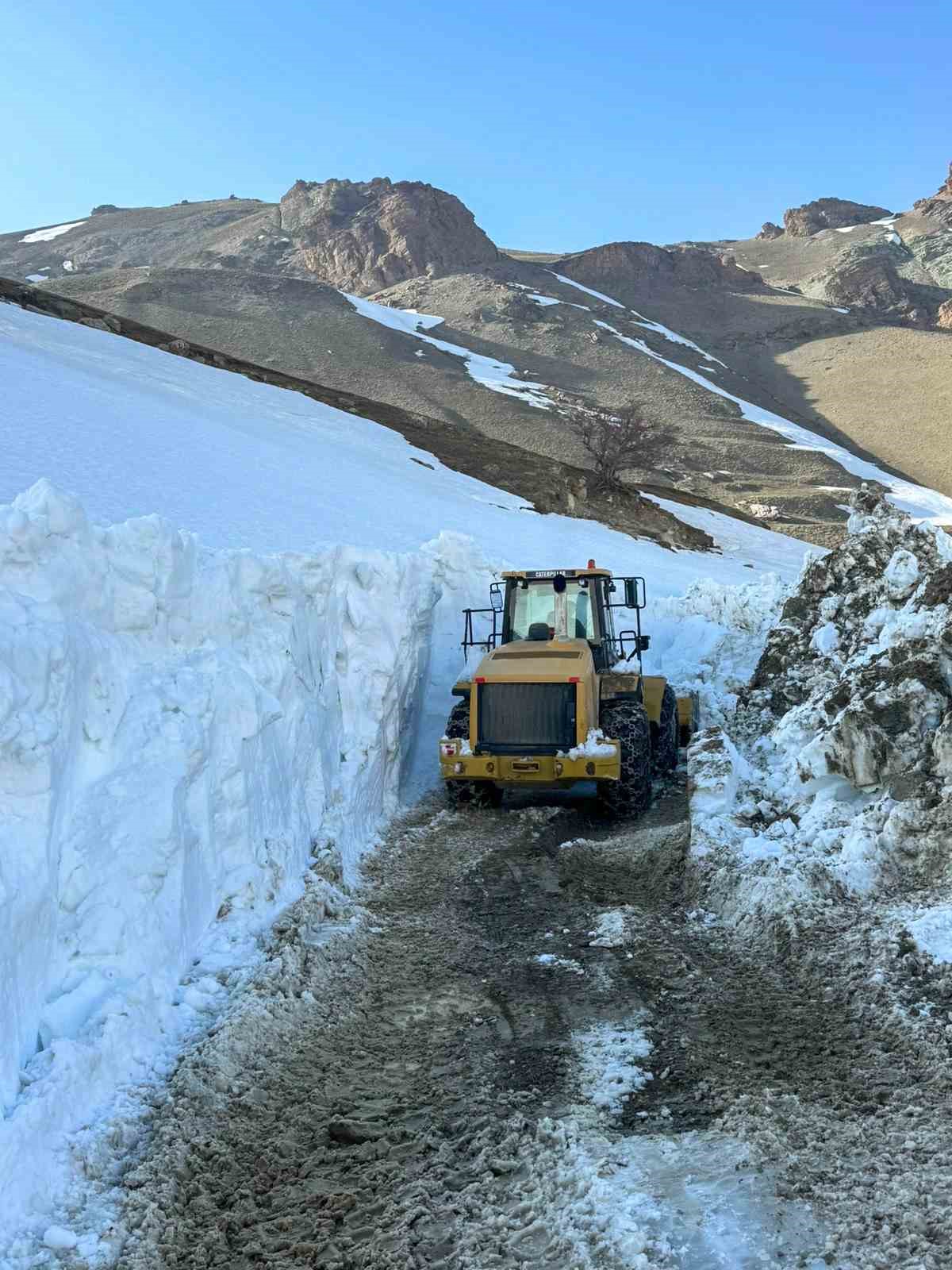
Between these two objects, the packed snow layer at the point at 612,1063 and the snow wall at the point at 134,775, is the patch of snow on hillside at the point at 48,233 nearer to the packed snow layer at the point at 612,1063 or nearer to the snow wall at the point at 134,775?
the snow wall at the point at 134,775

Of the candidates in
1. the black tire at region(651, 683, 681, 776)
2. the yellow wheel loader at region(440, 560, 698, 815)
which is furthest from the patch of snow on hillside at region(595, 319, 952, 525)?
the yellow wheel loader at region(440, 560, 698, 815)

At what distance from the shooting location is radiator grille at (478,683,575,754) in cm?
993

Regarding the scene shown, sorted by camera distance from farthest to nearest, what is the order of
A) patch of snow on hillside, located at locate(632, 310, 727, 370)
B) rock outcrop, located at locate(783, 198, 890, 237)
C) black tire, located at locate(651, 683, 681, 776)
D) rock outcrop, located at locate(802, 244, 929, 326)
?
rock outcrop, located at locate(783, 198, 890, 237) < rock outcrop, located at locate(802, 244, 929, 326) < patch of snow on hillside, located at locate(632, 310, 727, 370) < black tire, located at locate(651, 683, 681, 776)

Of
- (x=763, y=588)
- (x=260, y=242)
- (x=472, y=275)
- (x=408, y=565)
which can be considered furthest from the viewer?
(x=260, y=242)

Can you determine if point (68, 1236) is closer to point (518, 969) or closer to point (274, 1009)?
point (274, 1009)

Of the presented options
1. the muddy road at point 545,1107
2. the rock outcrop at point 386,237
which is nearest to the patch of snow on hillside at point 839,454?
the rock outcrop at point 386,237

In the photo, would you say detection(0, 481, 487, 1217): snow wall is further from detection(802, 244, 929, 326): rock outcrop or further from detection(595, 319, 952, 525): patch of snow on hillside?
detection(802, 244, 929, 326): rock outcrop

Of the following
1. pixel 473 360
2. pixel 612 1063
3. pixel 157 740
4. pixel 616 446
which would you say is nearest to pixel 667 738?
pixel 612 1063

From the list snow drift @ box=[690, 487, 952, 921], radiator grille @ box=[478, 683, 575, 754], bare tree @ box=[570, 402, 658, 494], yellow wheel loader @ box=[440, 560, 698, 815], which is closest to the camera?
snow drift @ box=[690, 487, 952, 921]

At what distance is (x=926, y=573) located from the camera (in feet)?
30.6

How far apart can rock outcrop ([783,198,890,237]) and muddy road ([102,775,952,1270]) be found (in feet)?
645

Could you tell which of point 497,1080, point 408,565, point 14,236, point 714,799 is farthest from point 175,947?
point 14,236

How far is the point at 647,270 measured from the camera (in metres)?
123

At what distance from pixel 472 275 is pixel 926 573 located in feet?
348
